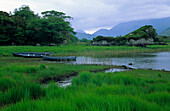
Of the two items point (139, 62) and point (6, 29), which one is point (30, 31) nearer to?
point (6, 29)

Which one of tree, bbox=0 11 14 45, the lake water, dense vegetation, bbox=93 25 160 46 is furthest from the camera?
dense vegetation, bbox=93 25 160 46

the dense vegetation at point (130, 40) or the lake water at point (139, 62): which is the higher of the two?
the dense vegetation at point (130, 40)

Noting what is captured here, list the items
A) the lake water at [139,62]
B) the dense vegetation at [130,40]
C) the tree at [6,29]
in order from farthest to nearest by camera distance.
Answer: the dense vegetation at [130,40]
the tree at [6,29]
the lake water at [139,62]

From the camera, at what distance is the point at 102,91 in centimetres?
530

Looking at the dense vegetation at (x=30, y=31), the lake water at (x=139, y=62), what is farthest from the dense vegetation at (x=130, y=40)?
the lake water at (x=139, y=62)

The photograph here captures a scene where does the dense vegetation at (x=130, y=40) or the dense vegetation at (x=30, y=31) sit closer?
the dense vegetation at (x=30, y=31)

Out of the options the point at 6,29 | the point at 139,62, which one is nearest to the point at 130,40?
the point at 139,62

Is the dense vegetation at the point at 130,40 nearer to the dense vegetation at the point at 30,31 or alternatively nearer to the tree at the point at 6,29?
the dense vegetation at the point at 30,31

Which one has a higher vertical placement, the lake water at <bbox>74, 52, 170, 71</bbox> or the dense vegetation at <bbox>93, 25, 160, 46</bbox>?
the dense vegetation at <bbox>93, 25, 160, 46</bbox>

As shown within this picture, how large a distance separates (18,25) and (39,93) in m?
49.7

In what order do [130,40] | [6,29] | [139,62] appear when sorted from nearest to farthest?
[139,62], [6,29], [130,40]

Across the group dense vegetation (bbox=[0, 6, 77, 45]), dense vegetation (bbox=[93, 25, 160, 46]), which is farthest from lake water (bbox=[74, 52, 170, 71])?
dense vegetation (bbox=[93, 25, 160, 46])

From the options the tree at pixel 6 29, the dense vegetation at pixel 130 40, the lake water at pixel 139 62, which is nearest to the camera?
the lake water at pixel 139 62

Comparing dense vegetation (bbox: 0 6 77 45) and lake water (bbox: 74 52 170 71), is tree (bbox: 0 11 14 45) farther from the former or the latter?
lake water (bbox: 74 52 170 71)
